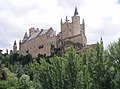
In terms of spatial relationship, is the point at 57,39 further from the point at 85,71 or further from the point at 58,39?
the point at 85,71

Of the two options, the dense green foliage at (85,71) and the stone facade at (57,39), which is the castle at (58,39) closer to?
the stone facade at (57,39)

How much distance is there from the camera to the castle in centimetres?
11812

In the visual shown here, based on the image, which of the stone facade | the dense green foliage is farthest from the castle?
the dense green foliage

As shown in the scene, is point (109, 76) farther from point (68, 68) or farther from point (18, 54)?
point (18, 54)

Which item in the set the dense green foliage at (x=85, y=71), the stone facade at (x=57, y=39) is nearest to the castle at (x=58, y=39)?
the stone facade at (x=57, y=39)

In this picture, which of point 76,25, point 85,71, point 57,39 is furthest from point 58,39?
point 85,71

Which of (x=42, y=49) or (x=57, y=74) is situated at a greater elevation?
(x=42, y=49)

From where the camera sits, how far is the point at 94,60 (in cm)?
4759

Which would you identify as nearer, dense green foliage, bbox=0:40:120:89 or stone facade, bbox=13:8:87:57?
dense green foliage, bbox=0:40:120:89

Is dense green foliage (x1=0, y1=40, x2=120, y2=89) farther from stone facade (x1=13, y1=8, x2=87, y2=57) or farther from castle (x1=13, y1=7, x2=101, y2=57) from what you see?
stone facade (x1=13, y1=8, x2=87, y2=57)

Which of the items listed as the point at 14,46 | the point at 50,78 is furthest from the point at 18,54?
the point at 50,78

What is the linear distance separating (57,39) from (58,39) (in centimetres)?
47

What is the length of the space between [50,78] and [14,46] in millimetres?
102305

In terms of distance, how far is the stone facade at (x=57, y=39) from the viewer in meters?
118
